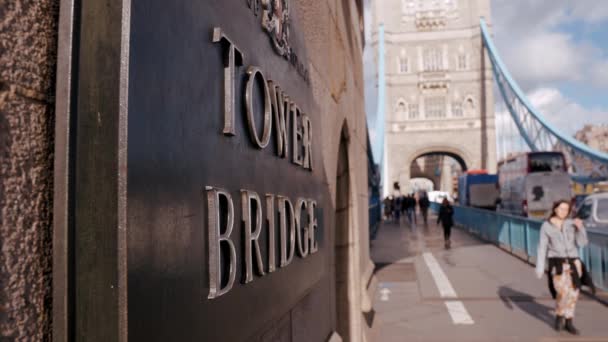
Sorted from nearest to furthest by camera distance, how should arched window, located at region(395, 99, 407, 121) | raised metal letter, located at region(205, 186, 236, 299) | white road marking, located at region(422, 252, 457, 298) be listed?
raised metal letter, located at region(205, 186, 236, 299) → white road marking, located at region(422, 252, 457, 298) → arched window, located at region(395, 99, 407, 121)

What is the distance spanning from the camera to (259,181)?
1.48 metres

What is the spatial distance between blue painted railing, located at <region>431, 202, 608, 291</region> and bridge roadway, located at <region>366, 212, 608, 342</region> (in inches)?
12.9

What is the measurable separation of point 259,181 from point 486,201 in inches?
1245

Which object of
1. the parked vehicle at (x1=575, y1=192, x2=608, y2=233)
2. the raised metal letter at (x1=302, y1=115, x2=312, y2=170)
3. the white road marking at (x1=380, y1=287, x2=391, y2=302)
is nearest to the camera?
the raised metal letter at (x1=302, y1=115, x2=312, y2=170)

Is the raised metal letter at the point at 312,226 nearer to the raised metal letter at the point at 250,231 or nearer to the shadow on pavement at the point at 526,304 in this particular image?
the raised metal letter at the point at 250,231

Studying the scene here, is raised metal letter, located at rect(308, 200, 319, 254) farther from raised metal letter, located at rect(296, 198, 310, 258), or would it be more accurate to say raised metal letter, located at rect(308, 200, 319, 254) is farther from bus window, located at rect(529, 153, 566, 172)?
bus window, located at rect(529, 153, 566, 172)

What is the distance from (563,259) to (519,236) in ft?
20.7

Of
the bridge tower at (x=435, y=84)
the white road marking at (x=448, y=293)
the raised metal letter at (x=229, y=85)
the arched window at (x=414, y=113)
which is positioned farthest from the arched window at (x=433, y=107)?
the raised metal letter at (x=229, y=85)

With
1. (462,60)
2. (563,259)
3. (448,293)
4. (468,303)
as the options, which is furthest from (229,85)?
(462,60)

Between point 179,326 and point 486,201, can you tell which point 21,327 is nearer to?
point 179,326

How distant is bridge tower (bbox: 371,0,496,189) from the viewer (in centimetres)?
4528

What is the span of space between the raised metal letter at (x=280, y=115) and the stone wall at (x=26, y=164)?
836 millimetres

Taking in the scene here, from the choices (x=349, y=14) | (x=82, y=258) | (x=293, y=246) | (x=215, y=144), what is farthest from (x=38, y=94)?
(x=349, y=14)

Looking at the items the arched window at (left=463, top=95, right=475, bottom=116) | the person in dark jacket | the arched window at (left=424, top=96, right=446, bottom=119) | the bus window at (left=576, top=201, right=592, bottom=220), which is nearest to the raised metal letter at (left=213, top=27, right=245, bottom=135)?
the bus window at (left=576, top=201, right=592, bottom=220)
